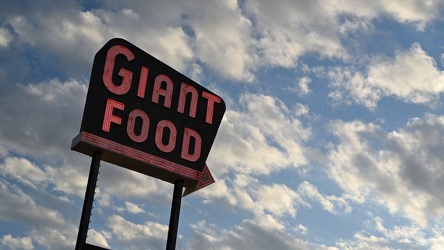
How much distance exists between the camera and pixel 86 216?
2466cm

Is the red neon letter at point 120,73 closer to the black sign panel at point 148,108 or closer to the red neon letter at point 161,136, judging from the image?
the black sign panel at point 148,108

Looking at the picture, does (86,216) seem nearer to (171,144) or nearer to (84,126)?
(84,126)

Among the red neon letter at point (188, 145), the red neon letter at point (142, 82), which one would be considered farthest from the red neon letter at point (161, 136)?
the red neon letter at point (142, 82)

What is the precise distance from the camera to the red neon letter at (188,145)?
29.4 meters

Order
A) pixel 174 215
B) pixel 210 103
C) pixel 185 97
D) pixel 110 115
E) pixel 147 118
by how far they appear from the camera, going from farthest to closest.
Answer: pixel 210 103
pixel 185 97
pixel 147 118
pixel 174 215
pixel 110 115

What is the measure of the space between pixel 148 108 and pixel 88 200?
5.86 metres

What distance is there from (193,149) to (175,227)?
4149 millimetres

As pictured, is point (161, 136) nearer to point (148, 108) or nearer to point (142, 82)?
point (148, 108)

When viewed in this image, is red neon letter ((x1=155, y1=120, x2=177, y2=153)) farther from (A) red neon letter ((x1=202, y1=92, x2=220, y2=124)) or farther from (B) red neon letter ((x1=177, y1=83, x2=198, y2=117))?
(A) red neon letter ((x1=202, y1=92, x2=220, y2=124))

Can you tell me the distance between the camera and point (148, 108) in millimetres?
28719

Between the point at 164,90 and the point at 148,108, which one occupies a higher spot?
the point at 164,90

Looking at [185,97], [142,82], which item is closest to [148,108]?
[142,82]

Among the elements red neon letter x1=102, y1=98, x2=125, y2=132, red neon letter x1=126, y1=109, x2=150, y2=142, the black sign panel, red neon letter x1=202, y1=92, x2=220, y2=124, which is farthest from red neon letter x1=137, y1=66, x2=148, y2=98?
red neon letter x1=202, y1=92, x2=220, y2=124

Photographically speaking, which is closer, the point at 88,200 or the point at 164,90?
the point at 88,200
